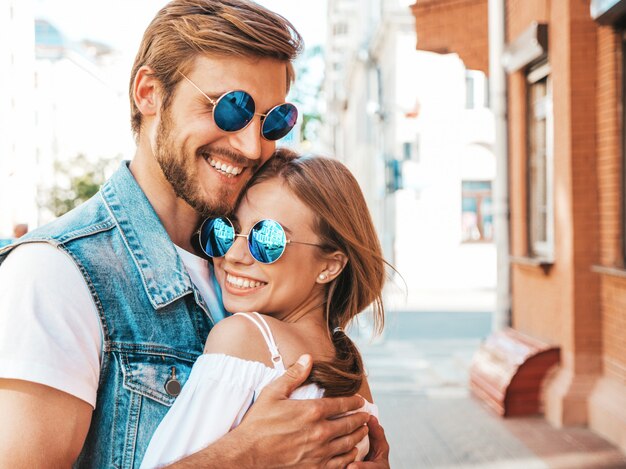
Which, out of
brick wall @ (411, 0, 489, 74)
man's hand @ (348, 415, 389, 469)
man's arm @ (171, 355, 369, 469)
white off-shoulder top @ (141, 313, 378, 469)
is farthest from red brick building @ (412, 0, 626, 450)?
white off-shoulder top @ (141, 313, 378, 469)

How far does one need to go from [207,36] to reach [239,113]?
0.71ft

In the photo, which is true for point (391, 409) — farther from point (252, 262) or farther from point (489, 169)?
point (489, 169)

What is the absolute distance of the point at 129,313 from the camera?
1.95 metres

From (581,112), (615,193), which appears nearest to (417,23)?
(581,112)

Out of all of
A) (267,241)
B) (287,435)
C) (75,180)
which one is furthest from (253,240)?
(75,180)

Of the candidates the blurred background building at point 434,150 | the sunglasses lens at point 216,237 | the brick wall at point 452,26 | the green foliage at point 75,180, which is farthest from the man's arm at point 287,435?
the green foliage at point 75,180

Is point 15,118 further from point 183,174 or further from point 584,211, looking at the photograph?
point 183,174

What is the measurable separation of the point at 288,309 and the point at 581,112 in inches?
235

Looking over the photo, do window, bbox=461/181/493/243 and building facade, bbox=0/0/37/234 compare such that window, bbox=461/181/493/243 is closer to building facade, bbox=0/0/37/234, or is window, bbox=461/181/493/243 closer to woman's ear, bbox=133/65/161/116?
building facade, bbox=0/0/37/234

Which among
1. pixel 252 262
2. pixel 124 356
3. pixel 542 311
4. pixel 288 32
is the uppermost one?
pixel 288 32

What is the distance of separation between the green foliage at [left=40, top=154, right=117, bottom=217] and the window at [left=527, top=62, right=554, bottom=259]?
38.7m

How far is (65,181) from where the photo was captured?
47.5 metres

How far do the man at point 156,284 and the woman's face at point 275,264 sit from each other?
7 cm

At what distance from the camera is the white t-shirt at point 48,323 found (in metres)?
1.67
